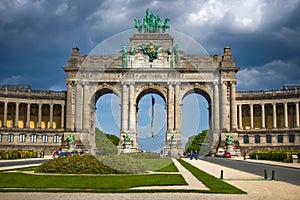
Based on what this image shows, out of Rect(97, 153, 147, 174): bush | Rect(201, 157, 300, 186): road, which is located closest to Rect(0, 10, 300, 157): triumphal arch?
Rect(201, 157, 300, 186): road

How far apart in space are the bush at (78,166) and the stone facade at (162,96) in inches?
2335

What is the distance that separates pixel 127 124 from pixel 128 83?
9340 millimetres

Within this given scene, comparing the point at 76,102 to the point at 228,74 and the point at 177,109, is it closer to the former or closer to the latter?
the point at 177,109

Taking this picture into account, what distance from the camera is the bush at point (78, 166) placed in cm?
3161

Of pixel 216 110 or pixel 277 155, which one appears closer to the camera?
pixel 277 155

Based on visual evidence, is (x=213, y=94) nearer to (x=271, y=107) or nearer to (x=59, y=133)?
(x=271, y=107)

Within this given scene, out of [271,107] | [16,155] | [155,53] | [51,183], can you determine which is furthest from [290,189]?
[271,107]

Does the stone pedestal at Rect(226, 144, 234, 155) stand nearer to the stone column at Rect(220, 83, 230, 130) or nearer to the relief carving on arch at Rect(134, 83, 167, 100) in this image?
the stone column at Rect(220, 83, 230, 130)

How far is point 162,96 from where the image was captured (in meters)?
98.1

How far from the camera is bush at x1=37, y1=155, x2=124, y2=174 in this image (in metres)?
31.6

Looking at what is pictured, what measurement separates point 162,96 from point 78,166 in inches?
2632

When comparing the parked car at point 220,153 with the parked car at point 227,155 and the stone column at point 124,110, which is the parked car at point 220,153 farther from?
the stone column at point 124,110

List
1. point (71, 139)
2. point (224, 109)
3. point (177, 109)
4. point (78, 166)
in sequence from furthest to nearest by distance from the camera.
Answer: point (224, 109) → point (177, 109) → point (71, 139) → point (78, 166)

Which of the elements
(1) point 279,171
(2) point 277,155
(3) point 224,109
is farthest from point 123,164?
(3) point 224,109
